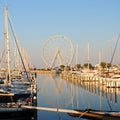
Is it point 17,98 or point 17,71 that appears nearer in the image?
point 17,98

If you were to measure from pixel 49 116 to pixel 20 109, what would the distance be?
5.46 m

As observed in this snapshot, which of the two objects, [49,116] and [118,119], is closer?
[118,119]

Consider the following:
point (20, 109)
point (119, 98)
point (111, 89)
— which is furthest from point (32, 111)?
point (111, 89)

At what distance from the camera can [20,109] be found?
25.5m

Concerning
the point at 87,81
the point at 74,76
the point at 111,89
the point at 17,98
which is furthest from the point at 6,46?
the point at 74,76

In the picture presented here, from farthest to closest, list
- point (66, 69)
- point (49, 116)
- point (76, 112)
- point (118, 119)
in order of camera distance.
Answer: point (66, 69) → point (49, 116) → point (76, 112) → point (118, 119)

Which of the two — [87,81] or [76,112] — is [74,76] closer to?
[87,81]

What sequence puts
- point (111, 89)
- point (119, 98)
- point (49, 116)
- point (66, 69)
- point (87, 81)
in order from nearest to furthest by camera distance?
point (49, 116)
point (119, 98)
point (111, 89)
point (87, 81)
point (66, 69)

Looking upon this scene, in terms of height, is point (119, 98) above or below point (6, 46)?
below

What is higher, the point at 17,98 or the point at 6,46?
the point at 6,46

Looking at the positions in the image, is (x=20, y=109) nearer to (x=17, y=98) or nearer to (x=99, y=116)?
(x=17, y=98)

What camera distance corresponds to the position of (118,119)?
19.7 meters

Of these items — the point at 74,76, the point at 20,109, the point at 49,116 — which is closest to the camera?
the point at 20,109

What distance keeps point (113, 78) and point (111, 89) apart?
4.08 meters
